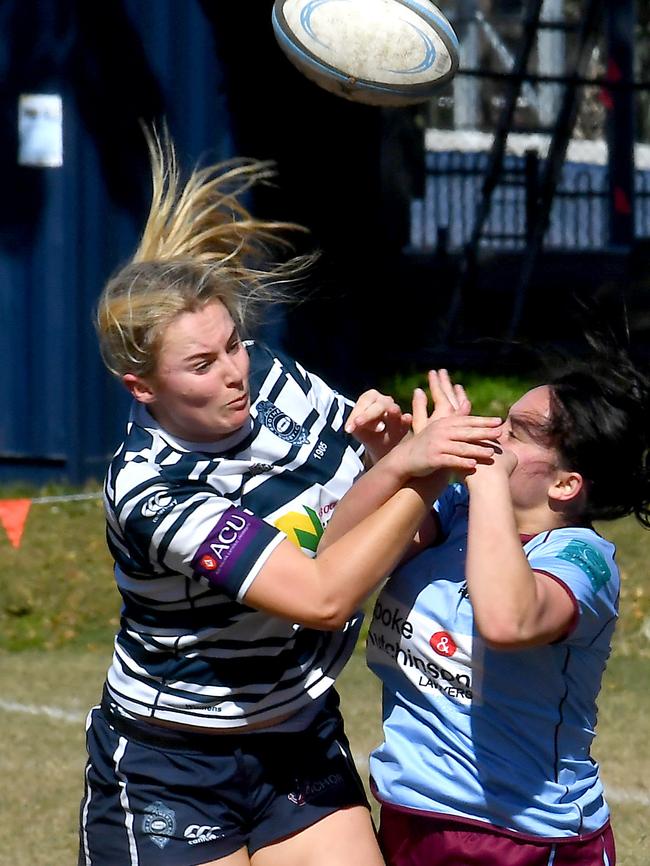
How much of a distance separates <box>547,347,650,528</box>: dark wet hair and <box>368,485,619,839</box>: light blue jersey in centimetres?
12

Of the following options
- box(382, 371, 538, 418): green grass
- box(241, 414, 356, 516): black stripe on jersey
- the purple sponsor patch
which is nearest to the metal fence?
box(382, 371, 538, 418): green grass

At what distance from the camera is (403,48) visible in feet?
14.5

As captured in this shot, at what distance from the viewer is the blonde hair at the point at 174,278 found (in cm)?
342

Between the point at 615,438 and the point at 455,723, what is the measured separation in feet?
2.30

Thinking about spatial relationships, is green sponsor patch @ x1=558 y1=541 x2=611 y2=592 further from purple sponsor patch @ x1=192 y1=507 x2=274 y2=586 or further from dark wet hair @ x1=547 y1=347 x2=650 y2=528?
purple sponsor patch @ x1=192 y1=507 x2=274 y2=586

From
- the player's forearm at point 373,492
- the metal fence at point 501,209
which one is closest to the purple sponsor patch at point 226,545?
the player's forearm at point 373,492

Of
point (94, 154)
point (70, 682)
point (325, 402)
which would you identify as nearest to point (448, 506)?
point (325, 402)

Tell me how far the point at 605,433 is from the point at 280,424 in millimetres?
785

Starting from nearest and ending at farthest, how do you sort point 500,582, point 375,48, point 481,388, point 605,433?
point 500,582
point 605,433
point 375,48
point 481,388

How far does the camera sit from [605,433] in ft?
10.8

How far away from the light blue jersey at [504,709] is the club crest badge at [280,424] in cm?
50

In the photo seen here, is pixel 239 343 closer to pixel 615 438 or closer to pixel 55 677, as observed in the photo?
pixel 615 438

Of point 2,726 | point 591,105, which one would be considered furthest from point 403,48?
point 591,105

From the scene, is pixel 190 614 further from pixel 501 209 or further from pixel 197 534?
pixel 501 209
